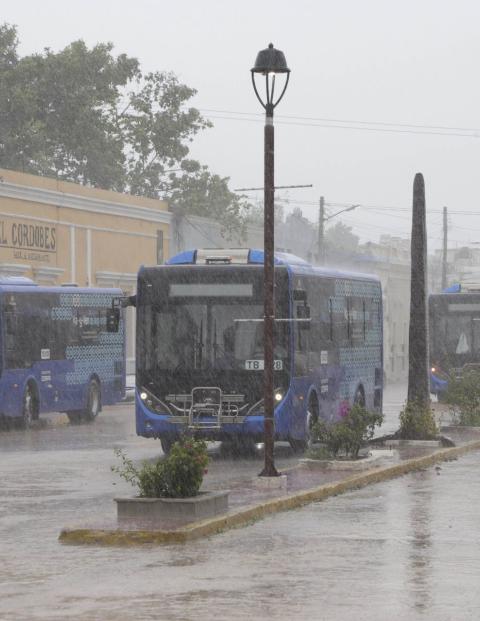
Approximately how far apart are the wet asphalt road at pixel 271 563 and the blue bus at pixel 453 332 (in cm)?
2555

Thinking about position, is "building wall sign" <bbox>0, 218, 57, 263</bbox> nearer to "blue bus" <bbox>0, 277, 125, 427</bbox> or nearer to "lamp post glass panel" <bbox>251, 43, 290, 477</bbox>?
"blue bus" <bbox>0, 277, 125, 427</bbox>

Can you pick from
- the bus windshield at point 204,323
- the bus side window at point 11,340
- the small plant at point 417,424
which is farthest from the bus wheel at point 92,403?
the bus windshield at point 204,323

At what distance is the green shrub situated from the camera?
30781 millimetres

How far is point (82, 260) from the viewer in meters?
54.2

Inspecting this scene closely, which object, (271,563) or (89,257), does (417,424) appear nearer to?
(271,563)

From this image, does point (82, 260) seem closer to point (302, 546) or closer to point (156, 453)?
point (156, 453)

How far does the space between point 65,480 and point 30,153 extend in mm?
43282

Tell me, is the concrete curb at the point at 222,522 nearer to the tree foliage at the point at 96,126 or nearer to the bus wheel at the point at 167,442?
the bus wheel at the point at 167,442

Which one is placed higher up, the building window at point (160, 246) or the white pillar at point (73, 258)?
the building window at point (160, 246)

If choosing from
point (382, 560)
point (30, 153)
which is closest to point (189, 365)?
point (382, 560)

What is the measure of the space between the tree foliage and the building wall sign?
34.0ft

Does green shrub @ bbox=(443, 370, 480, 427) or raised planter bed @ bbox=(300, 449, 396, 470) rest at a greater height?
green shrub @ bbox=(443, 370, 480, 427)

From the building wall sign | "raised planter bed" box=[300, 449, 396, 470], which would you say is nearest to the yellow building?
the building wall sign

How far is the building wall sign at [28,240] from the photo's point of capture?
4893 cm
